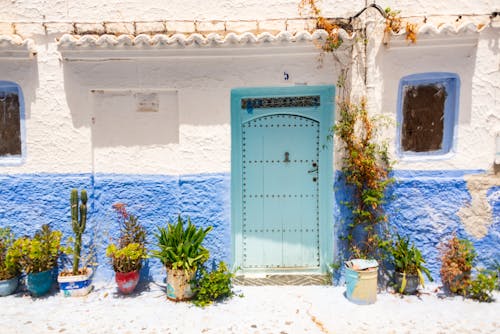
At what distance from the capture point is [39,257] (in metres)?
4.26

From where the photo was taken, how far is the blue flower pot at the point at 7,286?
14.2ft

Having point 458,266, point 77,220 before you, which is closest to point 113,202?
point 77,220

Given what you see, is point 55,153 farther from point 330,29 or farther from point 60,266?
point 330,29

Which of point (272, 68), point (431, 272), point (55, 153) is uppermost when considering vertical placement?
point (272, 68)

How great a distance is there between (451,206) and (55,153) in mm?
5122

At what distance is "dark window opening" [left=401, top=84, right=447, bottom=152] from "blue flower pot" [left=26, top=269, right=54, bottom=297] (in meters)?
4.79

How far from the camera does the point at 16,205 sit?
15.1ft

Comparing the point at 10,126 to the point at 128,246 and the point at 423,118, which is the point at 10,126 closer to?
the point at 128,246

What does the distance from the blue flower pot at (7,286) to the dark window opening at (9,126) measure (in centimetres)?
163

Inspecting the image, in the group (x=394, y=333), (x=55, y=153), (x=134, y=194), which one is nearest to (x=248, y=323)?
(x=394, y=333)

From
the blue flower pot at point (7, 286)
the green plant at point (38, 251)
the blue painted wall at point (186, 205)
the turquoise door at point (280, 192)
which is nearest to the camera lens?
the green plant at point (38, 251)

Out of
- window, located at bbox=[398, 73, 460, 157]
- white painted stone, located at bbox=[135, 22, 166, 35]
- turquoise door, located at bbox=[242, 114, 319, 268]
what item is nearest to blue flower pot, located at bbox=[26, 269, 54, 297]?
turquoise door, located at bbox=[242, 114, 319, 268]

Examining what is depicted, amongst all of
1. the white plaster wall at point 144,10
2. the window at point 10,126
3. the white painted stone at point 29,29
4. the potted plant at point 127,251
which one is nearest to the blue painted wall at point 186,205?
the potted plant at point 127,251

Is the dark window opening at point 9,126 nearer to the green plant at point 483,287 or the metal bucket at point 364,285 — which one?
the metal bucket at point 364,285
